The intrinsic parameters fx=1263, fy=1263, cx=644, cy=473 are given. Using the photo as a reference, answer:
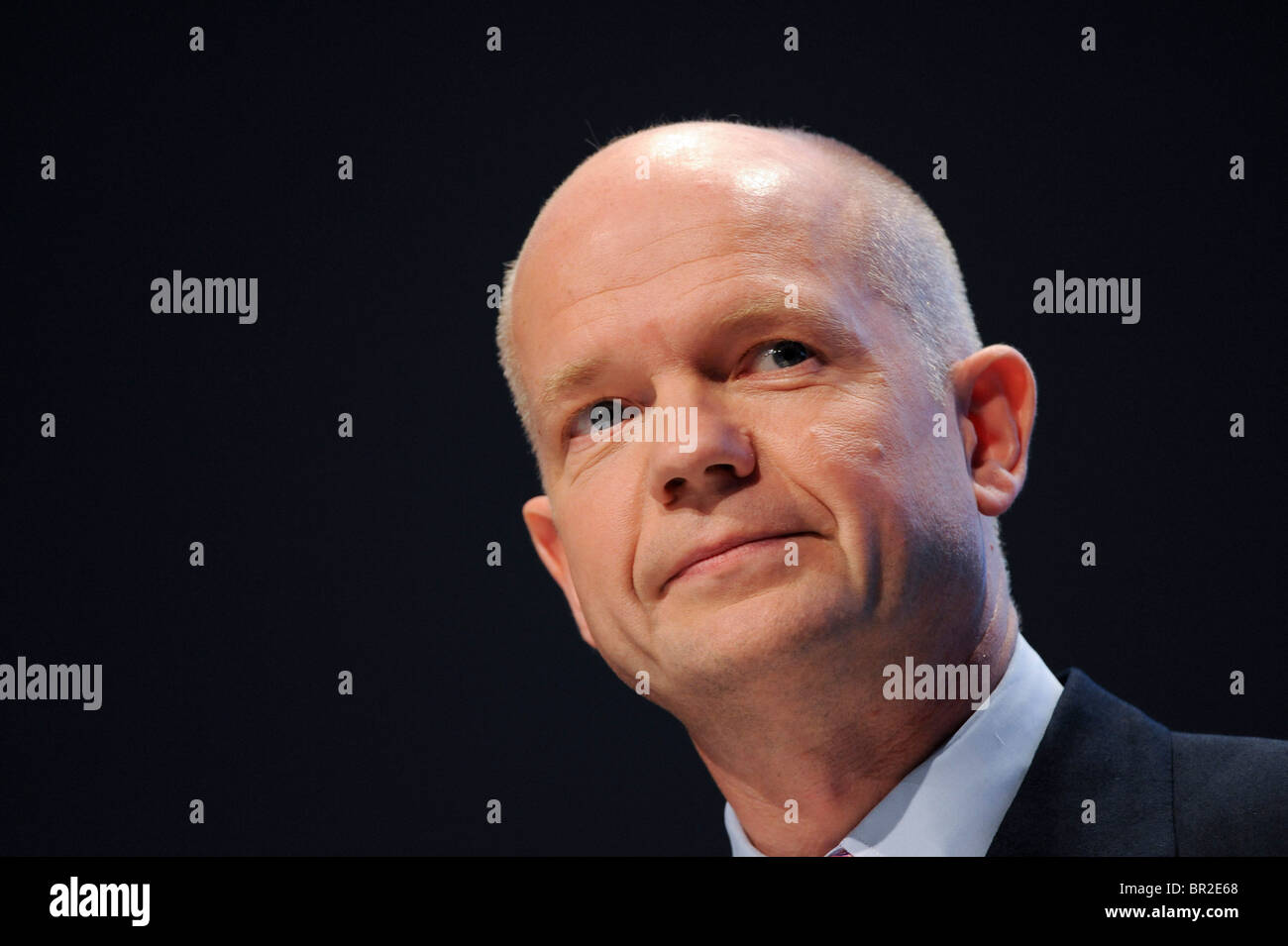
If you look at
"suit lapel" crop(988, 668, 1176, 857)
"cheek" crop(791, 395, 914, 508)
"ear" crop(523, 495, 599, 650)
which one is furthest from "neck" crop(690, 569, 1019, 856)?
"ear" crop(523, 495, 599, 650)

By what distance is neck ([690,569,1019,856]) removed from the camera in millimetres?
2031

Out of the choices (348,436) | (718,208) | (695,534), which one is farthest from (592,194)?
(348,436)

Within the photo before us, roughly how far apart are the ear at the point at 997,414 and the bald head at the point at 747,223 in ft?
0.18

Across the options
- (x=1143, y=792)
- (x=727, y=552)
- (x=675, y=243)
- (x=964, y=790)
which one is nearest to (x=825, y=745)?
(x=964, y=790)

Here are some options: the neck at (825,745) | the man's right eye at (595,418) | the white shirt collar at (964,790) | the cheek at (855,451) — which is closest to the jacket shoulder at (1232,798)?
the white shirt collar at (964,790)

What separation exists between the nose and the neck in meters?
0.33

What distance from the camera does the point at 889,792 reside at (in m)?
2.14

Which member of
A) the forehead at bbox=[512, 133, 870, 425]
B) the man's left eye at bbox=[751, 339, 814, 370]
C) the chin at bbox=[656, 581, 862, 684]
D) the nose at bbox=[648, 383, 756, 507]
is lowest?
the chin at bbox=[656, 581, 862, 684]

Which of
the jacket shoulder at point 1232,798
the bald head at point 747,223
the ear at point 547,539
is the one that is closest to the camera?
the jacket shoulder at point 1232,798

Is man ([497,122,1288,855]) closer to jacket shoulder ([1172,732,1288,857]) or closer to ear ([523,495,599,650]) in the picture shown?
jacket shoulder ([1172,732,1288,857])

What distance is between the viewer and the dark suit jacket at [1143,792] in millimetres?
1927

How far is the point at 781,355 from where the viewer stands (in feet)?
6.84

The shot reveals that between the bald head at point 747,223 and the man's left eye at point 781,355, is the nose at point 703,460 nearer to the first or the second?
the man's left eye at point 781,355
